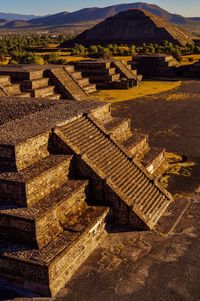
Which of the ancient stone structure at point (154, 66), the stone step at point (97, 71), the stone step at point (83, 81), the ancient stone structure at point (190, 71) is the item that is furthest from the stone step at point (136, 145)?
the ancient stone structure at point (190, 71)

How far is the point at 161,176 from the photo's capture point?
16016 mm

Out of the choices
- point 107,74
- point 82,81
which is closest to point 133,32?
point 107,74

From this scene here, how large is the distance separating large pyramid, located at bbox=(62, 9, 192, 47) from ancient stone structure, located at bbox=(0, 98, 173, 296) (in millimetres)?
57847

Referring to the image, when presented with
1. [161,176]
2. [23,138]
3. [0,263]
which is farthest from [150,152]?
[0,263]

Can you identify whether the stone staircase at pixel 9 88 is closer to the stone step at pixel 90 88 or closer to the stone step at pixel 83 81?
the stone step at pixel 83 81

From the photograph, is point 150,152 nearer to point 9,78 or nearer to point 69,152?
point 69,152

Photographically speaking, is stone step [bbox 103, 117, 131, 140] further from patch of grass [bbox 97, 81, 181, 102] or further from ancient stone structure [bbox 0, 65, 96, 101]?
patch of grass [bbox 97, 81, 181, 102]

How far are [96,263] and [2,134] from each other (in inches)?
199

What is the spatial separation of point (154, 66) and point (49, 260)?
3855cm

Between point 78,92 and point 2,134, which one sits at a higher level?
point 2,134

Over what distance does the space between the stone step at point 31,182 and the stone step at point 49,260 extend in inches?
48.1

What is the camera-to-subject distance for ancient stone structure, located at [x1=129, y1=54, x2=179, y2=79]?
4469 cm

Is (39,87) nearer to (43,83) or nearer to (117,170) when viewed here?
(43,83)

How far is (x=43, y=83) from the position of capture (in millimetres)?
29828
